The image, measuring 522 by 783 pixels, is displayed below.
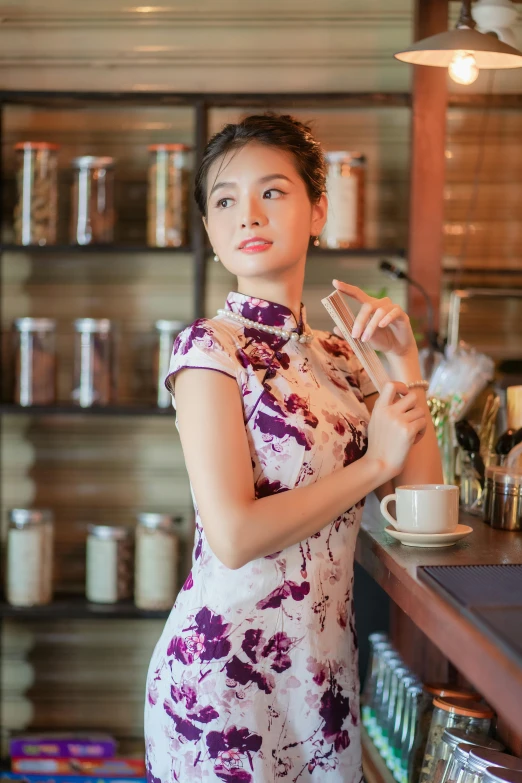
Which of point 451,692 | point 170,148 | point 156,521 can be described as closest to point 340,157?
point 170,148

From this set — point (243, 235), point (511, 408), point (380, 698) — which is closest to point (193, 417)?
point (243, 235)

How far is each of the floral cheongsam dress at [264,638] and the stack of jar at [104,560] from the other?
1516mm

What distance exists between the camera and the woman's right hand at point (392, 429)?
139cm

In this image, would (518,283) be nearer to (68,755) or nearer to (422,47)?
(422,47)

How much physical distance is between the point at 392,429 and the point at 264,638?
376mm

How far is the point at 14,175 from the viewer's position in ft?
10.8

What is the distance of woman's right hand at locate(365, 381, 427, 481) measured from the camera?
4.57ft

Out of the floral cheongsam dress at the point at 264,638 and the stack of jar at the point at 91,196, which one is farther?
the stack of jar at the point at 91,196

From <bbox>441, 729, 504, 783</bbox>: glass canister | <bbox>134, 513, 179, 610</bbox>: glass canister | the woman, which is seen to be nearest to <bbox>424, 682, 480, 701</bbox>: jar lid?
<bbox>441, 729, 504, 783</bbox>: glass canister

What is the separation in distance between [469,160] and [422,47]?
4.61ft

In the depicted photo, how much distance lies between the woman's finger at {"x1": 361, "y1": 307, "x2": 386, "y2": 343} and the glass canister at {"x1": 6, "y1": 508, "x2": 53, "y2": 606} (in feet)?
5.90

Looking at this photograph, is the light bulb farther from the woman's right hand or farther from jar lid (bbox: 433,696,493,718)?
jar lid (bbox: 433,696,493,718)

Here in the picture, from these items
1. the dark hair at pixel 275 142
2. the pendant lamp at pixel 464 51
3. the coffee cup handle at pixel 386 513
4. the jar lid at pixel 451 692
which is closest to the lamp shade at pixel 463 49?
the pendant lamp at pixel 464 51

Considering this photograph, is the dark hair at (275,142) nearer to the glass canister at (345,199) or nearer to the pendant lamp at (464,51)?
the pendant lamp at (464,51)
